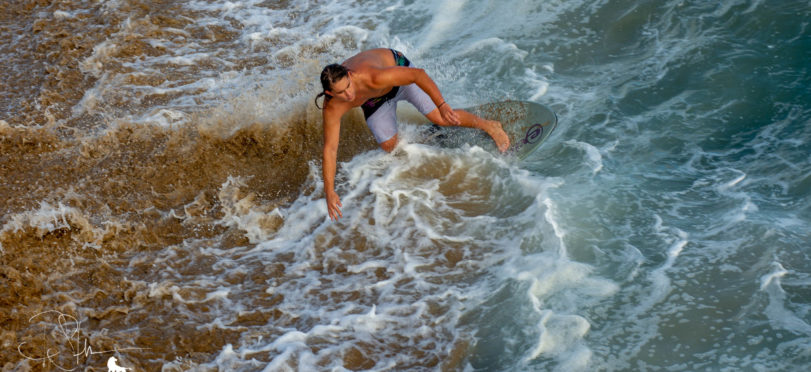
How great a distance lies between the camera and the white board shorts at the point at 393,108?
5855 millimetres

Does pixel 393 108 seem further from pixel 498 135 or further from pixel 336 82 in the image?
pixel 336 82

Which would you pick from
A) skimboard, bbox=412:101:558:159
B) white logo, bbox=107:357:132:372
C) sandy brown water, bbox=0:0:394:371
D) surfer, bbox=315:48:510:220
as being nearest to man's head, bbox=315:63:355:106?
surfer, bbox=315:48:510:220

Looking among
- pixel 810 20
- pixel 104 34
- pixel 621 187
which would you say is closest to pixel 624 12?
pixel 810 20

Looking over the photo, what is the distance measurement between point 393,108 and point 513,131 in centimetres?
117

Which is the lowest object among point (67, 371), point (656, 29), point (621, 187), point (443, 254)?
point (67, 371)

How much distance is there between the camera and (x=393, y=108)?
5.95 meters

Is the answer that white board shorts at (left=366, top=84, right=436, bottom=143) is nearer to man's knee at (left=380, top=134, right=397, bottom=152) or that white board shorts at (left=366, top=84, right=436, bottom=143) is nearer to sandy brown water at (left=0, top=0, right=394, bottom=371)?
man's knee at (left=380, top=134, right=397, bottom=152)

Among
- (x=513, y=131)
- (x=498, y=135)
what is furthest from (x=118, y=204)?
(x=513, y=131)

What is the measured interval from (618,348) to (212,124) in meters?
4.57

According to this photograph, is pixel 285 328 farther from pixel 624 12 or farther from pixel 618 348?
pixel 624 12

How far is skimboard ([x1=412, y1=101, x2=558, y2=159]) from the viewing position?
606 centimetres

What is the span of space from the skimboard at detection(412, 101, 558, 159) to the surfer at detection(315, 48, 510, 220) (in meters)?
0.13

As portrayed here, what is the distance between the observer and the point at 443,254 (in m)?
5.09

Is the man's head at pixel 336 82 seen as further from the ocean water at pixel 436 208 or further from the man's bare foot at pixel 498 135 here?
the man's bare foot at pixel 498 135
